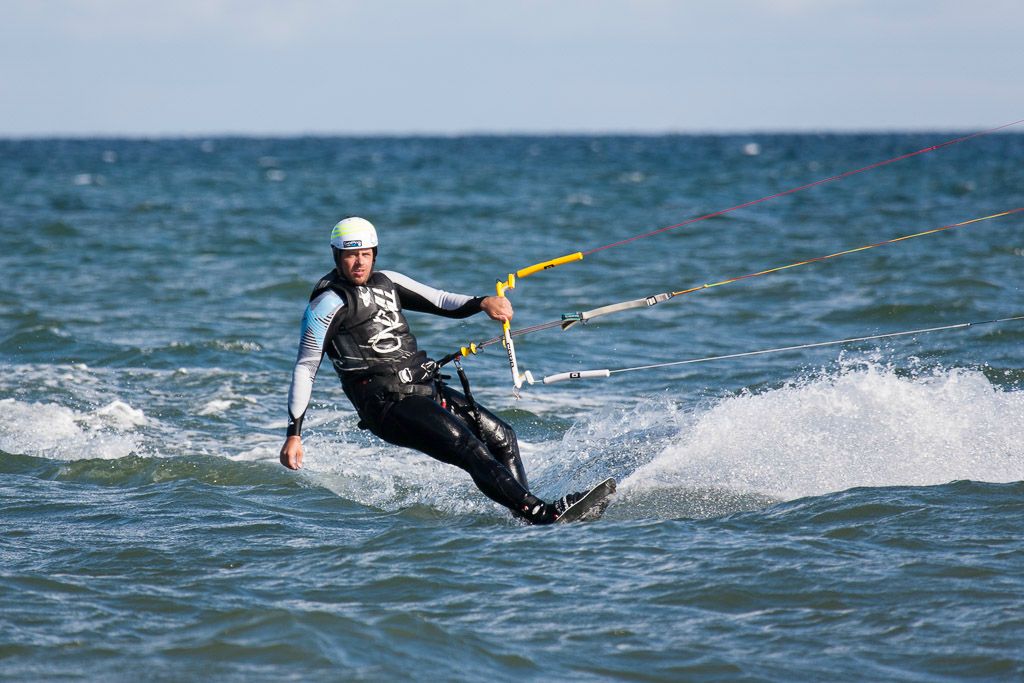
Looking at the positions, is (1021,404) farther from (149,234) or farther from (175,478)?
(149,234)

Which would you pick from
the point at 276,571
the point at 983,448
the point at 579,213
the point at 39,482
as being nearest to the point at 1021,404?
the point at 983,448

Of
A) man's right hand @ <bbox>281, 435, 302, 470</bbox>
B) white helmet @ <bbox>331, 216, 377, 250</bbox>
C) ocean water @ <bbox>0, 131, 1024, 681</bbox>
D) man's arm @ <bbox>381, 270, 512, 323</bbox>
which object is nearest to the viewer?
ocean water @ <bbox>0, 131, 1024, 681</bbox>

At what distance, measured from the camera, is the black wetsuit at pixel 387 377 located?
6.66 metres

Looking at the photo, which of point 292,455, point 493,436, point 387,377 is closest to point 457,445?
point 493,436

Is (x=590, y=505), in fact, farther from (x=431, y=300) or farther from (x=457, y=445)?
(x=431, y=300)

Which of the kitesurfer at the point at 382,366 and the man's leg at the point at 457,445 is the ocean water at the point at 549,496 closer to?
the man's leg at the point at 457,445

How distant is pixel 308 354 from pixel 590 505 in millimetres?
1781

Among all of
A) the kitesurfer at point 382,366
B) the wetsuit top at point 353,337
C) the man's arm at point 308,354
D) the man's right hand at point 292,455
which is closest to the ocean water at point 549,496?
the kitesurfer at point 382,366

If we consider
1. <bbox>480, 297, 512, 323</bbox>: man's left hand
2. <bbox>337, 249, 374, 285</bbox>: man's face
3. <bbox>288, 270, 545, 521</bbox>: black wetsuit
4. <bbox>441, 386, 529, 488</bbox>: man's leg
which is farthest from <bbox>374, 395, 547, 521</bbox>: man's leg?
<bbox>337, 249, 374, 285</bbox>: man's face

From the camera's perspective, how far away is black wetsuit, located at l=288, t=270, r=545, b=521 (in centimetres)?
666

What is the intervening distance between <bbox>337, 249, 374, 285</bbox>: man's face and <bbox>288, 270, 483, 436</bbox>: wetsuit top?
47 mm

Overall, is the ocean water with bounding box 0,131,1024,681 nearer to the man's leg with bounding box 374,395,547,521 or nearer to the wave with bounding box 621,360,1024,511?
the wave with bounding box 621,360,1024,511

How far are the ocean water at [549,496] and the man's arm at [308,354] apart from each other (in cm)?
67

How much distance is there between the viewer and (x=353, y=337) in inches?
265
